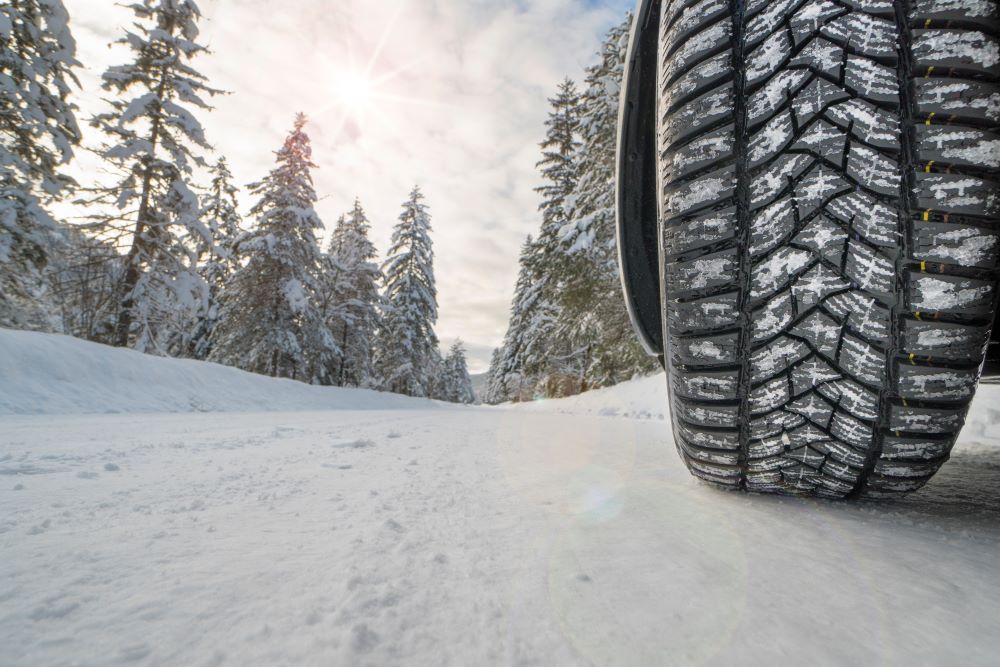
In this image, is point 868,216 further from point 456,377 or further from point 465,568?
point 456,377

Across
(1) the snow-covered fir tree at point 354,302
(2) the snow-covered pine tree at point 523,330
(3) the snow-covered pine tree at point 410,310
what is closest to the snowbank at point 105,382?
(2) the snow-covered pine tree at point 523,330

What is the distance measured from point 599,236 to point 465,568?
9960 millimetres

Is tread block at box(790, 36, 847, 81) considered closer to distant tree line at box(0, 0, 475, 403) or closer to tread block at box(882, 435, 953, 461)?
tread block at box(882, 435, 953, 461)

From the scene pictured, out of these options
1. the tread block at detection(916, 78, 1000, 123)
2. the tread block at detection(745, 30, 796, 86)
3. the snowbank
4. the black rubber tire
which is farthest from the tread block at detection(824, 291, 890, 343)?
the snowbank

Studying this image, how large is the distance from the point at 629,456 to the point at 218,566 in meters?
1.60

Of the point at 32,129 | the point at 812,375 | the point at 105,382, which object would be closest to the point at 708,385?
the point at 812,375

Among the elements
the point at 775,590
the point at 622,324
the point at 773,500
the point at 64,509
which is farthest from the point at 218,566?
the point at 622,324

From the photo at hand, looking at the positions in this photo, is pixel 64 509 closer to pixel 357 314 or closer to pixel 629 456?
pixel 629 456

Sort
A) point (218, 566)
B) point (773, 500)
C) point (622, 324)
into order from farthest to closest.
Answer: point (622, 324)
point (773, 500)
point (218, 566)

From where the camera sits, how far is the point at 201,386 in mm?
7895

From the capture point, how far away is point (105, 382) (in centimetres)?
624

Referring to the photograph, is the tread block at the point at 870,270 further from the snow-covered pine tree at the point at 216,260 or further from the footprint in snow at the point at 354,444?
the snow-covered pine tree at the point at 216,260

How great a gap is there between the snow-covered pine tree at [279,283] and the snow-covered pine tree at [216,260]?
1.15 meters

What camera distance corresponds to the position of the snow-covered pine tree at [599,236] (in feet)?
32.1
